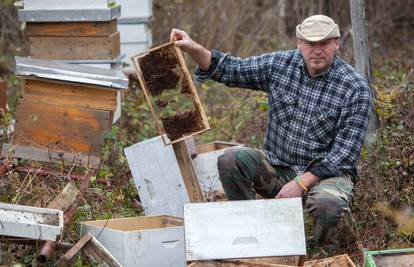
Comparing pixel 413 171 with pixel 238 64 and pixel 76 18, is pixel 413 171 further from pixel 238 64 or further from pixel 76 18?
Answer: pixel 76 18

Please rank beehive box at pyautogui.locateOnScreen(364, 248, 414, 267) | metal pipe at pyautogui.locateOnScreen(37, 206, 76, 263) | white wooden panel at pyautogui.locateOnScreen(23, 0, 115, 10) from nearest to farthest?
metal pipe at pyautogui.locateOnScreen(37, 206, 76, 263)
beehive box at pyautogui.locateOnScreen(364, 248, 414, 267)
white wooden panel at pyautogui.locateOnScreen(23, 0, 115, 10)

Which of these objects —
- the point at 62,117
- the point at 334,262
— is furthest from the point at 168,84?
the point at 334,262

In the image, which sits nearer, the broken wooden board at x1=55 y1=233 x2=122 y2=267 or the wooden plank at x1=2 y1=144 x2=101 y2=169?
the broken wooden board at x1=55 y1=233 x2=122 y2=267

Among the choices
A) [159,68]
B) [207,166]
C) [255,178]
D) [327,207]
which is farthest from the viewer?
[207,166]

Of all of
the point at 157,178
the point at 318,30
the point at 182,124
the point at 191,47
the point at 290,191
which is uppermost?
the point at 318,30

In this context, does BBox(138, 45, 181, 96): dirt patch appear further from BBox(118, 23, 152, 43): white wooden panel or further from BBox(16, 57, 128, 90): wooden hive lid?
BBox(118, 23, 152, 43): white wooden panel

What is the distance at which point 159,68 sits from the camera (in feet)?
15.8

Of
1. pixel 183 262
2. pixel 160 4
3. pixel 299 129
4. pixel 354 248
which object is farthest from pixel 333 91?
pixel 160 4

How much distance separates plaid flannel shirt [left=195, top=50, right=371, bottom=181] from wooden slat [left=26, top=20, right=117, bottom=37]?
2132 mm

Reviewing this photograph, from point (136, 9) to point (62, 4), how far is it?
202cm

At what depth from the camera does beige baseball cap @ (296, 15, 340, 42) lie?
4.43 meters

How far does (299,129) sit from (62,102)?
67.4 inches

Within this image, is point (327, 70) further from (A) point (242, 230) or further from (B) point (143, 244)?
(B) point (143, 244)

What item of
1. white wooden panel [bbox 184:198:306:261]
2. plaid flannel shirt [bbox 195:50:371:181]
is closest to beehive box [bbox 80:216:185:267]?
white wooden panel [bbox 184:198:306:261]
